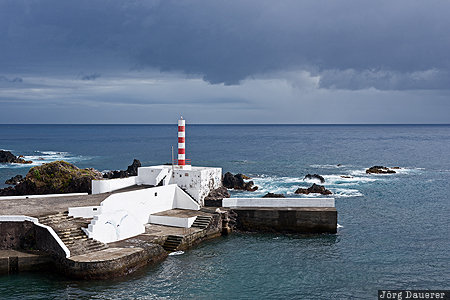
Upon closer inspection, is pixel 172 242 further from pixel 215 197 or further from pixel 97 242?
pixel 215 197

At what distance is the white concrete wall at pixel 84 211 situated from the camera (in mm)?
22781

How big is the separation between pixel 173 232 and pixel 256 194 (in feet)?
63.9

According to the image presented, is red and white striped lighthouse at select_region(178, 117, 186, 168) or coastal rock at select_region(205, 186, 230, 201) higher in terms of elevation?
red and white striped lighthouse at select_region(178, 117, 186, 168)

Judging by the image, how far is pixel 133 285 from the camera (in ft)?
62.5

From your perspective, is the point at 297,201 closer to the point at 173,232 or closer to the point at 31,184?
the point at 173,232

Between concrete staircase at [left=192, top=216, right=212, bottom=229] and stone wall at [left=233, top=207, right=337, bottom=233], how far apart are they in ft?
7.97

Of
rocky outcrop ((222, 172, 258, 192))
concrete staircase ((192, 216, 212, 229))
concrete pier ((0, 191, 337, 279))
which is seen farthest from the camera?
rocky outcrop ((222, 172, 258, 192))

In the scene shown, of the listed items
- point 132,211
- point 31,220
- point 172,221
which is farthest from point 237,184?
point 31,220

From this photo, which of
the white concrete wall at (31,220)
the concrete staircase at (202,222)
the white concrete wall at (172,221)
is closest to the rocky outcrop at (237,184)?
the concrete staircase at (202,222)

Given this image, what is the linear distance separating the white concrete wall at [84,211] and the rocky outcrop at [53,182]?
18.5 m

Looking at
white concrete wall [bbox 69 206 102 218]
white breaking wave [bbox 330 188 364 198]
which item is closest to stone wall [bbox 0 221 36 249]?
white concrete wall [bbox 69 206 102 218]

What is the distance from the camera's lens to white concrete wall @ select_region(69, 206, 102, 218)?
74.7 feet

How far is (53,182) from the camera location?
41406 mm

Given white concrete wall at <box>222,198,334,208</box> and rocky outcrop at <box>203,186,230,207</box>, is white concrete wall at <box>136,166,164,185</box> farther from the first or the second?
white concrete wall at <box>222,198,334,208</box>
